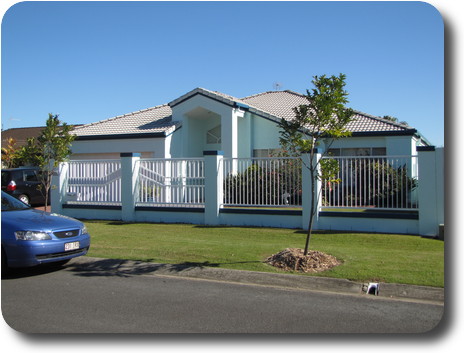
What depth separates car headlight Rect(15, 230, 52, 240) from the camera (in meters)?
7.81

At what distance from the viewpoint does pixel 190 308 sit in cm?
629

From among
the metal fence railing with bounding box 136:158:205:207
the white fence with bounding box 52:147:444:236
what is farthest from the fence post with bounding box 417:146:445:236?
the metal fence railing with bounding box 136:158:205:207

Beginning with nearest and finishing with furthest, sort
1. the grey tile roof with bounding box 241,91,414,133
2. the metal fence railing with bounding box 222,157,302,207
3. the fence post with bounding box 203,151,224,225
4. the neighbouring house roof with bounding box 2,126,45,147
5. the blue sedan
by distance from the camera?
the blue sedan
the metal fence railing with bounding box 222,157,302,207
the fence post with bounding box 203,151,224,225
the grey tile roof with bounding box 241,91,414,133
the neighbouring house roof with bounding box 2,126,45,147

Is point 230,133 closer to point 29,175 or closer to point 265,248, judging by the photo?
point 29,175

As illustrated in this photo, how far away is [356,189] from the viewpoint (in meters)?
11.9

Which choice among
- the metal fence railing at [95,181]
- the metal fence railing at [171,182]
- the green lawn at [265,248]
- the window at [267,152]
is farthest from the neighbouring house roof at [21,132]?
the green lawn at [265,248]

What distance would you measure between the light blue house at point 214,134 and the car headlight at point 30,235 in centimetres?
1164

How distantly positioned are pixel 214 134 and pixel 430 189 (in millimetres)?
12350

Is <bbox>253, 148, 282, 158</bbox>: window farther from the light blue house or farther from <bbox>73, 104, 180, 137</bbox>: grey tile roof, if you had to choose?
<bbox>73, 104, 180, 137</bbox>: grey tile roof

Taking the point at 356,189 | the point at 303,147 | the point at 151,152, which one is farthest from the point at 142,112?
the point at 303,147

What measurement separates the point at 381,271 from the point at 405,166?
4.24m

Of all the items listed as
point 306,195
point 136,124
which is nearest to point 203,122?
point 136,124

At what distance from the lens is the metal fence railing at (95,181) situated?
49.7ft

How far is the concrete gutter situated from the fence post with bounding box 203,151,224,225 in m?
4.51
